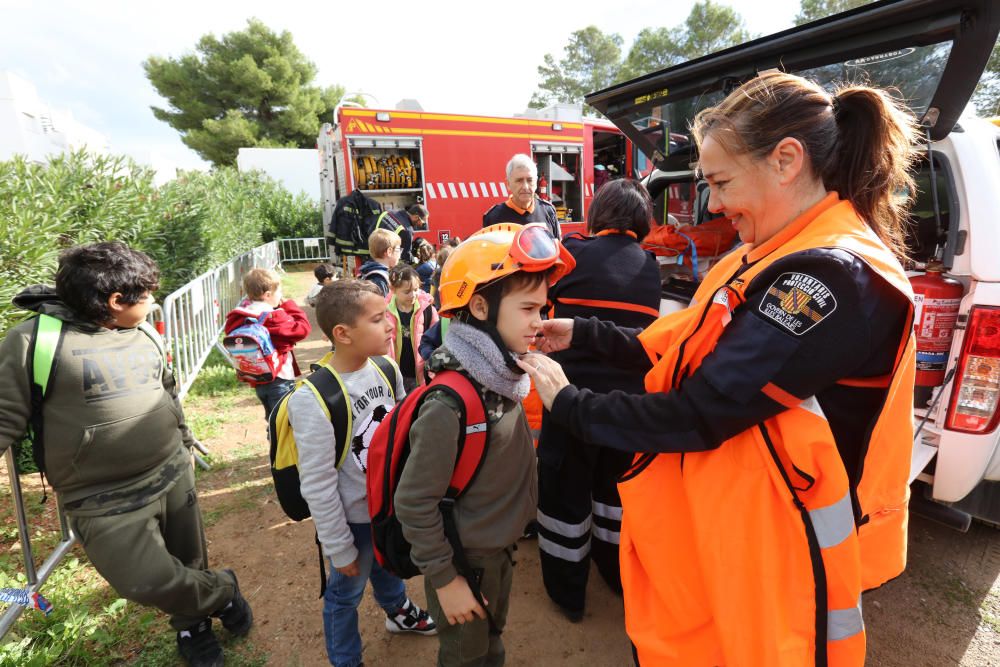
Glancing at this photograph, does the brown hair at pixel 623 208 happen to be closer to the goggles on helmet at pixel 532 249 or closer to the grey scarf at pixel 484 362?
the goggles on helmet at pixel 532 249

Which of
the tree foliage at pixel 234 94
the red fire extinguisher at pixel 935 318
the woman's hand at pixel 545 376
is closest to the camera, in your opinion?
the woman's hand at pixel 545 376

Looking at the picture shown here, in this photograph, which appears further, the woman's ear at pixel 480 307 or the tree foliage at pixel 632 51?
the tree foliage at pixel 632 51

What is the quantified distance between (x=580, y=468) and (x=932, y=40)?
211cm

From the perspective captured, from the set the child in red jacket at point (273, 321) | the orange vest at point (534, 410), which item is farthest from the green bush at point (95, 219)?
the orange vest at point (534, 410)

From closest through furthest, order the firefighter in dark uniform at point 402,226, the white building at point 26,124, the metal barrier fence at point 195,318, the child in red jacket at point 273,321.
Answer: the child in red jacket at point 273,321 → the metal barrier fence at point 195,318 → the firefighter in dark uniform at point 402,226 → the white building at point 26,124

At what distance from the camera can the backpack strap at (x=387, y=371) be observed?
7.42 ft

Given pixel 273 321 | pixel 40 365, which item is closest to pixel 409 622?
pixel 40 365

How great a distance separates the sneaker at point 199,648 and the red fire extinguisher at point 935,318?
346 centimetres

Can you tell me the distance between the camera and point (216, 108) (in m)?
30.2

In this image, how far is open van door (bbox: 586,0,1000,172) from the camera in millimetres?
1644

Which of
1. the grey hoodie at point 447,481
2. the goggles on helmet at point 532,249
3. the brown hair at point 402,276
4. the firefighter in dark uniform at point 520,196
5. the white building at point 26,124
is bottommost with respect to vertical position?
the grey hoodie at point 447,481

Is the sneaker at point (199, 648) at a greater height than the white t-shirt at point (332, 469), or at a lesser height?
lesser

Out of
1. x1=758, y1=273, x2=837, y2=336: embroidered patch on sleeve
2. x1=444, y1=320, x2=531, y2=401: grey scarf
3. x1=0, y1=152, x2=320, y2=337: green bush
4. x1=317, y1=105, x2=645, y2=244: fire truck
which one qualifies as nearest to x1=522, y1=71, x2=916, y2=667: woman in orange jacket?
x1=758, y1=273, x2=837, y2=336: embroidered patch on sleeve

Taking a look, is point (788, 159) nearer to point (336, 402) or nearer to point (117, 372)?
point (336, 402)
